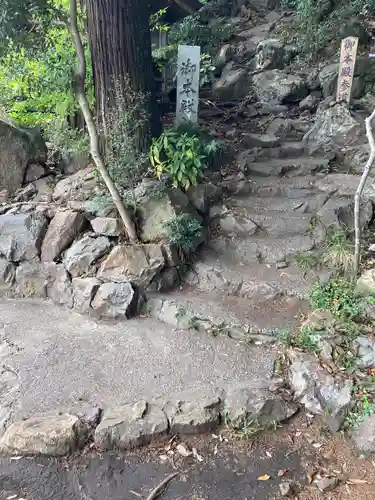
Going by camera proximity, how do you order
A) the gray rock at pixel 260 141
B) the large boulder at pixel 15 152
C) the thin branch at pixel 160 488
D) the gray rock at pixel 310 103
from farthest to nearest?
the gray rock at pixel 310 103 → the gray rock at pixel 260 141 → the large boulder at pixel 15 152 → the thin branch at pixel 160 488

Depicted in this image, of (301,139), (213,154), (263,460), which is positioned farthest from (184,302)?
(301,139)

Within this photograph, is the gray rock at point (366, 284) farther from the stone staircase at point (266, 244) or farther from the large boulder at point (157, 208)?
the large boulder at point (157, 208)

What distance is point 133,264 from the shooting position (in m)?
6.00

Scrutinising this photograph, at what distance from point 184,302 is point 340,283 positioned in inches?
76.9

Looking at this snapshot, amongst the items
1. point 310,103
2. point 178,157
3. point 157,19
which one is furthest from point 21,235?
point 310,103

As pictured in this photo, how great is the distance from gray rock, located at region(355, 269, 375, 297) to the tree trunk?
3.86 metres

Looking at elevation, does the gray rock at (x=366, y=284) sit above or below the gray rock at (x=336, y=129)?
below

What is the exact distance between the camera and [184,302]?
19.0 ft

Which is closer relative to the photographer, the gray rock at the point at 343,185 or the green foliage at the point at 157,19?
the gray rock at the point at 343,185

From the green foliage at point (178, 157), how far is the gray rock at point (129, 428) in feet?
11.9

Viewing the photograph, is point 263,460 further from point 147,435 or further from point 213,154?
Answer: point 213,154

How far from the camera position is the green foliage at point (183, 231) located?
615 centimetres

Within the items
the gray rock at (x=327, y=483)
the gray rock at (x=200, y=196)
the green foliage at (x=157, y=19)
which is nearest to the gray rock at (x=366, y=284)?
the gray rock at (x=327, y=483)

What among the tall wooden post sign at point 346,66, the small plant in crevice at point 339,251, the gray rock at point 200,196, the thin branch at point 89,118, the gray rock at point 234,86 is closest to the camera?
the thin branch at point 89,118
